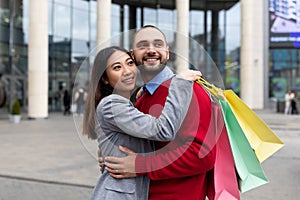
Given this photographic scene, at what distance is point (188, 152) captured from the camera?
1.38m

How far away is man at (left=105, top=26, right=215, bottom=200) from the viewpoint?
139 cm

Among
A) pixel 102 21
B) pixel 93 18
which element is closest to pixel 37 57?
pixel 102 21

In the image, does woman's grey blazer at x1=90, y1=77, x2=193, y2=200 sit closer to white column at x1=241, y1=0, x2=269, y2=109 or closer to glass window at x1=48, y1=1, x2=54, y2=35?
white column at x1=241, y1=0, x2=269, y2=109

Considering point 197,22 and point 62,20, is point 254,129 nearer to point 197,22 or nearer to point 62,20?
point 62,20

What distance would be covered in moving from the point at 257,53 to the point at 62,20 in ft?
50.9

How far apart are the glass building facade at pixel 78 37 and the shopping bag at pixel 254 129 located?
47.6ft

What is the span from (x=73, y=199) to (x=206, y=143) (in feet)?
11.2

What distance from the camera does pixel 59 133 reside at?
460 inches

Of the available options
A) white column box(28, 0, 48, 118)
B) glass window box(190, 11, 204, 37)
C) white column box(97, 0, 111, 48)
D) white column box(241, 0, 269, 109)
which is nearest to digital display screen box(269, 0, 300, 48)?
white column box(241, 0, 269, 109)

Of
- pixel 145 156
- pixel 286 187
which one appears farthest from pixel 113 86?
pixel 286 187

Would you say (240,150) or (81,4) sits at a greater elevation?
(81,4)

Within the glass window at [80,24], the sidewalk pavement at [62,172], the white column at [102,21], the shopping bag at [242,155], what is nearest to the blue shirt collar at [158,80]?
the shopping bag at [242,155]

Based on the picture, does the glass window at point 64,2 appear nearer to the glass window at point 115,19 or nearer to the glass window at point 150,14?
the glass window at point 115,19

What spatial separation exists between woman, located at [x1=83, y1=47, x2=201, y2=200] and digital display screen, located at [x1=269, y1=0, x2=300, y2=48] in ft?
86.1
